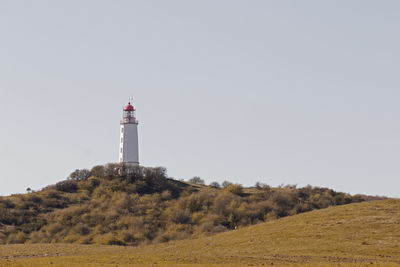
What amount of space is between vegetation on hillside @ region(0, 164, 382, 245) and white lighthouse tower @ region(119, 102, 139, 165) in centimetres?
464

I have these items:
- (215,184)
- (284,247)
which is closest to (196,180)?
(215,184)

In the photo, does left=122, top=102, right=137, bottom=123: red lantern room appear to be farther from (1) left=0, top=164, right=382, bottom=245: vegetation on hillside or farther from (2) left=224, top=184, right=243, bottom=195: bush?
(2) left=224, top=184, right=243, bottom=195: bush

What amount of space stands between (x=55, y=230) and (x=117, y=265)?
3903cm

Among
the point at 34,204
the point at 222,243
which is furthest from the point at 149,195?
the point at 222,243

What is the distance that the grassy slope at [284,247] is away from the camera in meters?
46.2

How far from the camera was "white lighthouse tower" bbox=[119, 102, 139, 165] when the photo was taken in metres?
105

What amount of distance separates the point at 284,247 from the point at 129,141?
185 feet

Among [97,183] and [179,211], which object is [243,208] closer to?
[179,211]

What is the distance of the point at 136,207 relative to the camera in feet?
285

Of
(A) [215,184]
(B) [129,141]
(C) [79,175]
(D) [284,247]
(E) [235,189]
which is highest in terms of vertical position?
(B) [129,141]

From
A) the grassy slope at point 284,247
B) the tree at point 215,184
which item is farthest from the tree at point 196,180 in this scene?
the grassy slope at point 284,247

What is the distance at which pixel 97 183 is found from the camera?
97.6m

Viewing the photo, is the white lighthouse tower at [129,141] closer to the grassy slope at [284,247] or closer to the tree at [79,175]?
the tree at [79,175]

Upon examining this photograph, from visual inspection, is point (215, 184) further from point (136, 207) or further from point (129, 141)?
point (136, 207)
